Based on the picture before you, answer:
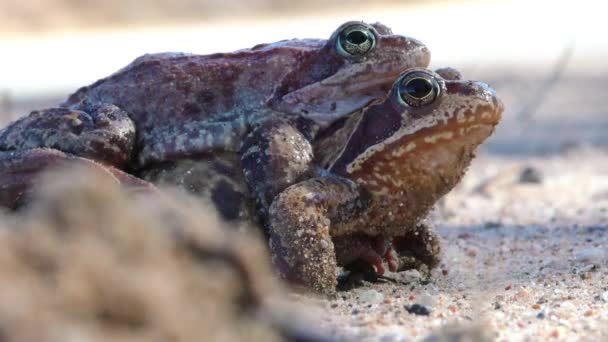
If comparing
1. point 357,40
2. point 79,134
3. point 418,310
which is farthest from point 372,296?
point 79,134

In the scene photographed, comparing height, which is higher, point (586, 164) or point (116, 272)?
point (586, 164)

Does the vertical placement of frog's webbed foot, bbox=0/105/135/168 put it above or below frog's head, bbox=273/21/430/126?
below

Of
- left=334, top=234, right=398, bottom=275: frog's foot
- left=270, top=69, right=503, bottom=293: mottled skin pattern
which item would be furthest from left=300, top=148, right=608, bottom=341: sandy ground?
left=270, top=69, right=503, bottom=293: mottled skin pattern

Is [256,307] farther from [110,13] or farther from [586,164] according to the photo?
[110,13]

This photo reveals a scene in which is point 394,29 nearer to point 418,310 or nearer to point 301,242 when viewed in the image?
point 301,242

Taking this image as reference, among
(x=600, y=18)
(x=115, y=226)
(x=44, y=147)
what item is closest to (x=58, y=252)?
(x=115, y=226)

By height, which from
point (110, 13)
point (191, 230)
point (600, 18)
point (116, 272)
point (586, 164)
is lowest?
point (116, 272)

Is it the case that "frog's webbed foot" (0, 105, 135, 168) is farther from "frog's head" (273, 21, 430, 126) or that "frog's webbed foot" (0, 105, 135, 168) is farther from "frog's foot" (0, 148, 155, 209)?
"frog's head" (273, 21, 430, 126)
